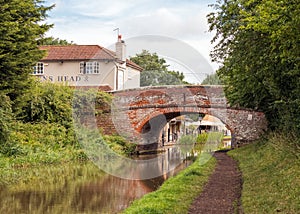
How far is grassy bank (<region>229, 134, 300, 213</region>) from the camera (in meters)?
6.94

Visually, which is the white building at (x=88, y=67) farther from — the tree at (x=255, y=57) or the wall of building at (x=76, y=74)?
the tree at (x=255, y=57)

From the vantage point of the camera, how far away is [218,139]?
118 ft

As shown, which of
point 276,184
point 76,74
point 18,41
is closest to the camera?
point 276,184

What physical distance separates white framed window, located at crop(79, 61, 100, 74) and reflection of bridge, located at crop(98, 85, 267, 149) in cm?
525

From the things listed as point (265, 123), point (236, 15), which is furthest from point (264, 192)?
point (265, 123)

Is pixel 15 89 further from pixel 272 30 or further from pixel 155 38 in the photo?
pixel 272 30

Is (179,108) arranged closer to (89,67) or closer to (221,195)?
(89,67)

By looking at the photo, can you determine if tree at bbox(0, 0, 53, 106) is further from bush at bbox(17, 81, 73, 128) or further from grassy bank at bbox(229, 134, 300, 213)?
grassy bank at bbox(229, 134, 300, 213)

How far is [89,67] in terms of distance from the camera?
93.7ft

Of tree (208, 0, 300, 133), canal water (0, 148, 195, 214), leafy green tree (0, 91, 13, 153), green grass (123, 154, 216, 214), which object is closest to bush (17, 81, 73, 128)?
leafy green tree (0, 91, 13, 153)

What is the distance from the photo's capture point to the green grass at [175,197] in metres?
7.81

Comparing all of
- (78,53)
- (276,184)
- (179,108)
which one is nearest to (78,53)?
(78,53)

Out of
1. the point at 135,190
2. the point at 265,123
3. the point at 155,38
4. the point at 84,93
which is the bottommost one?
the point at 135,190

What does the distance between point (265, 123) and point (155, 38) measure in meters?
8.28
